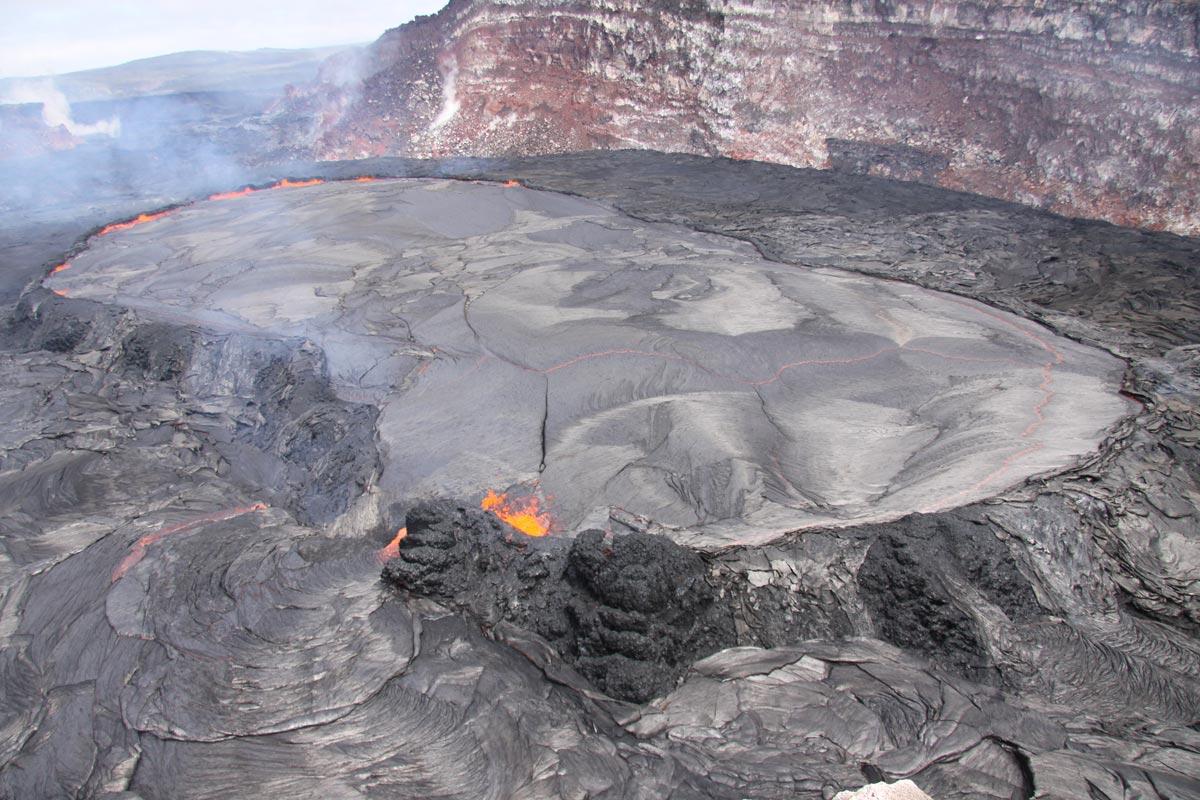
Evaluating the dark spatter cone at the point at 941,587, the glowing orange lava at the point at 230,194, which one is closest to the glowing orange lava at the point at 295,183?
the glowing orange lava at the point at 230,194

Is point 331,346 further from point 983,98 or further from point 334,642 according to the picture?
point 983,98

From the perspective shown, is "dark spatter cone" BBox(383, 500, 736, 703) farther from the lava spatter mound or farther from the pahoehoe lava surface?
the lava spatter mound

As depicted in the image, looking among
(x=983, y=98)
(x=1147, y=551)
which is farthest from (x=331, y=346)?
(x=983, y=98)

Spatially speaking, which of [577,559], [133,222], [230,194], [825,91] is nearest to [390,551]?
[577,559]

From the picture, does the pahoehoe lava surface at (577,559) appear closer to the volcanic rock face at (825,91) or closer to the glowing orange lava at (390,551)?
the glowing orange lava at (390,551)

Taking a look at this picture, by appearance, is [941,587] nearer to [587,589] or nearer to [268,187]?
[587,589]

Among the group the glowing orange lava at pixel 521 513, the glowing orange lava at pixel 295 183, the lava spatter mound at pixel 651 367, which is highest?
the glowing orange lava at pixel 295 183
